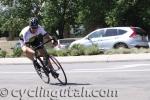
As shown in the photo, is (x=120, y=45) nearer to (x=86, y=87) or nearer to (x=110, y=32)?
(x=110, y=32)

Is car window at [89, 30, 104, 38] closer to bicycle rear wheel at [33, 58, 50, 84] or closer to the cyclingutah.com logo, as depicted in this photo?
bicycle rear wheel at [33, 58, 50, 84]

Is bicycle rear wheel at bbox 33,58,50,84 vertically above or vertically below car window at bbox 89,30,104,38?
above

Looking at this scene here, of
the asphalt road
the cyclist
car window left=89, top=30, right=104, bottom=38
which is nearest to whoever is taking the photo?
the asphalt road

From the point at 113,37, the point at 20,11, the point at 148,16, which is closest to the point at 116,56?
the point at 113,37

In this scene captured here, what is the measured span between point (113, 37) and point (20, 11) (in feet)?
78.9

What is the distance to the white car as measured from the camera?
2677cm

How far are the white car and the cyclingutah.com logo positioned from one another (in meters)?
14.6

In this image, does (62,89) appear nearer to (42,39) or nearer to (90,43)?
(42,39)

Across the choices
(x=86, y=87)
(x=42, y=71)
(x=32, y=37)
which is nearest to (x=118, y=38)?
(x=42, y=71)

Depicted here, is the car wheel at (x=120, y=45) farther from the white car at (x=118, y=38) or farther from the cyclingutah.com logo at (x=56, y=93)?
the cyclingutah.com logo at (x=56, y=93)

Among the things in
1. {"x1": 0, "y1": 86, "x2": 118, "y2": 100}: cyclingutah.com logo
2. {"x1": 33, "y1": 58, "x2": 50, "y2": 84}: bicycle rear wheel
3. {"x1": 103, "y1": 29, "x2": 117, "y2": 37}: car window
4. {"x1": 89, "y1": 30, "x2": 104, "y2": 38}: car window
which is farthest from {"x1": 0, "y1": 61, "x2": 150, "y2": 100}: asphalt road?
{"x1": 89, "y1": 30, "x2": 104, "y2": 38}: car window

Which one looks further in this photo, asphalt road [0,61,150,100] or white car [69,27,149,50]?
white car [69,27,149,50]

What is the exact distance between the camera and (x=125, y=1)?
141 feet

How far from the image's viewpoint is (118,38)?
1061 inches
